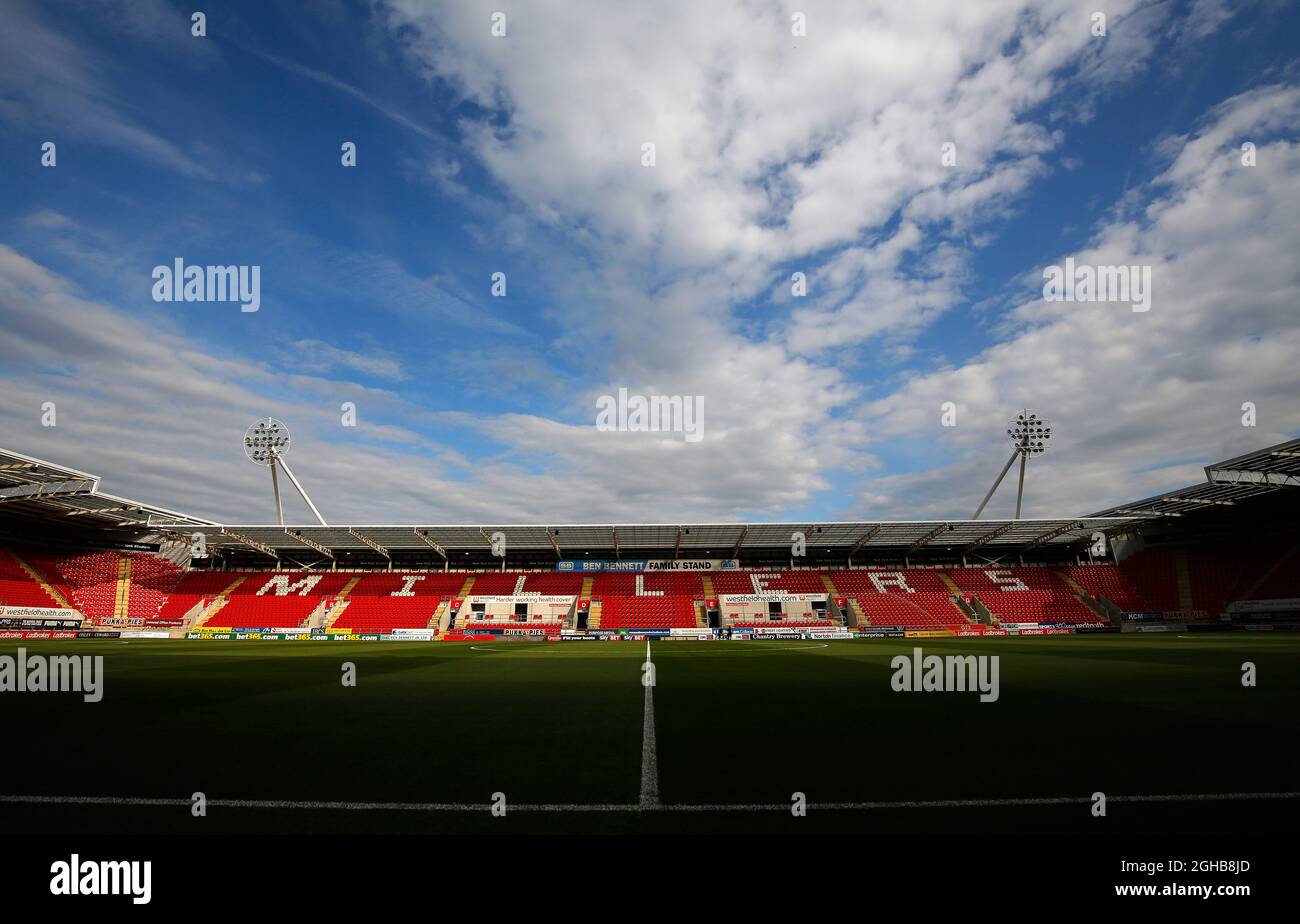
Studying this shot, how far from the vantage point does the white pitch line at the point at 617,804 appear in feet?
17.9

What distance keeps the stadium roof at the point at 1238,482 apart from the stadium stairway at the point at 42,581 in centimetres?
7890

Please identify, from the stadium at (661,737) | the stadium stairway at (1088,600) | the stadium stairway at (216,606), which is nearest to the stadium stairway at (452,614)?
the stadium stairway at (216,606)

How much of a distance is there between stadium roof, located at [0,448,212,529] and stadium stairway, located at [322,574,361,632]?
1201 centimetres

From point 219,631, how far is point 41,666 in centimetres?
3619

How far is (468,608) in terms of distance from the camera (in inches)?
2153

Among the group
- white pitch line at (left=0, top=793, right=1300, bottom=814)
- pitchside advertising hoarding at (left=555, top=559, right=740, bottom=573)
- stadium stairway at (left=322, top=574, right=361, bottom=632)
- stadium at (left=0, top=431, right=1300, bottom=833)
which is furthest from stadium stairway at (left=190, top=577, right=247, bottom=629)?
white pitch line at (left=0, top=793, right=1300, bottom=814)

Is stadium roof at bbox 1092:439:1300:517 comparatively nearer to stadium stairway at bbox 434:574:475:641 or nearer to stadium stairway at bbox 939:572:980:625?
stadium stairway at bbox 939:572:980:625

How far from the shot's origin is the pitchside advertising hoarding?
61.3m

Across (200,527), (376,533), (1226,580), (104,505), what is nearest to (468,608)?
(376,533)

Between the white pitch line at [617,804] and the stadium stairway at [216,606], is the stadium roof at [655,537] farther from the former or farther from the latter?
the white pitch line at [617,804]

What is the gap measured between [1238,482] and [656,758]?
44.5 meters

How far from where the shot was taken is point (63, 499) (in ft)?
134

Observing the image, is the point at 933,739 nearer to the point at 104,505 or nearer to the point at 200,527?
the point at 104,505
